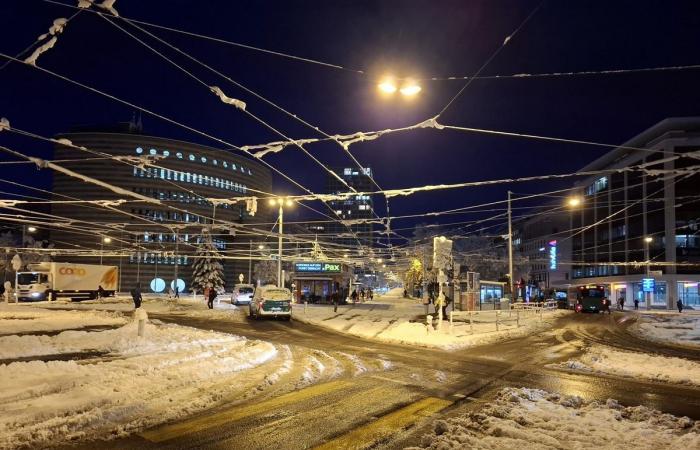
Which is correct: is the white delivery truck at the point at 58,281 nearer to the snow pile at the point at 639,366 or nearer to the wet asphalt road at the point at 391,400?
the wet asphalt road at the point at 391,400

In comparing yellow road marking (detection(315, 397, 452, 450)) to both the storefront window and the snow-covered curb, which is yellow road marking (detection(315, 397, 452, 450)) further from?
the storefront window

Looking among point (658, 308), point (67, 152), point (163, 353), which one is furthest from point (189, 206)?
point (163, 353)

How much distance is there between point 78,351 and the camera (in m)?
14.6

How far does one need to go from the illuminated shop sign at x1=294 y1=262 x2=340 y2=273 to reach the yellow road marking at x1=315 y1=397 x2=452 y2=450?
38029 millimetres

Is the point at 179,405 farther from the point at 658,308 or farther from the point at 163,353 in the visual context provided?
the point at 658,308

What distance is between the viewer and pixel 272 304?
97.1 ft

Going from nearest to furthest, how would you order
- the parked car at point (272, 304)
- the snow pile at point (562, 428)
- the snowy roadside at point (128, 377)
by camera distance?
1. the snow pile at point (562, 428)
2. the snowy roadside at point (128, 377)
3. the parked car at point (272, 304)

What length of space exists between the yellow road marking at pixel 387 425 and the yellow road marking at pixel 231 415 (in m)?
1.86

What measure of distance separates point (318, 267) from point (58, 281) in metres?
24.0

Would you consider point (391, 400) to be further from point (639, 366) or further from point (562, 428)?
point (639, 366)

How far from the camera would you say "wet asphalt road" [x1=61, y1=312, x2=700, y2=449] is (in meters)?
6.69

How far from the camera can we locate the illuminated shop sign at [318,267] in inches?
1858

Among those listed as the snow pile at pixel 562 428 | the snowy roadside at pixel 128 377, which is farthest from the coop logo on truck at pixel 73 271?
the snow pile at pixel 562 428

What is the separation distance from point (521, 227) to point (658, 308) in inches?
2738
